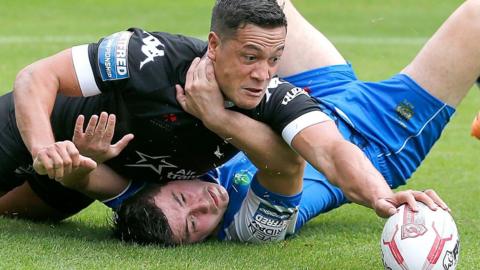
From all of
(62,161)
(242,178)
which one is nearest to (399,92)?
(242,178)

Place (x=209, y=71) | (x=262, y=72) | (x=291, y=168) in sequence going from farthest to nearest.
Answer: (x=291, y=168), (x=209, y=71), (x=262, y=72)

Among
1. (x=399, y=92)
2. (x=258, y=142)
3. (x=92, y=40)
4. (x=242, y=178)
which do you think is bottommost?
(x=92, y=40)

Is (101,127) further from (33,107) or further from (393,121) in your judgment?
(393,121)

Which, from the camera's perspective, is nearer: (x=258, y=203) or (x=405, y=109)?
(x=258, y=203)

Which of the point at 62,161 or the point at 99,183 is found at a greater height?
the point at 62,161

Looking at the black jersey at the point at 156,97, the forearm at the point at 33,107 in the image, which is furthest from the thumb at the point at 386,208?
the forearm at the point at 33,107

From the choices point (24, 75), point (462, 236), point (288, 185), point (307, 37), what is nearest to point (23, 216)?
point (24, 75)

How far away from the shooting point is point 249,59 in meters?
5.04

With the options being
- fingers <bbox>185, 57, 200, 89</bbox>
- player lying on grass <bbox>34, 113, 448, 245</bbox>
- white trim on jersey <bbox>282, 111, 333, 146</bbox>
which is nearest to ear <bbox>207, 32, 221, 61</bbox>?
fingers <bbox>185, 57, 200, 89</bbox>

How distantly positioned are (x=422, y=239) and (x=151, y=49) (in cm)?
170

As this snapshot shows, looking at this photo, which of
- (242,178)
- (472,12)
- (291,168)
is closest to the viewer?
(291,168)

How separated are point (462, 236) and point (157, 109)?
6.30ft

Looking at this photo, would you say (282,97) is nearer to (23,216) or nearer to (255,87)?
(255,87)

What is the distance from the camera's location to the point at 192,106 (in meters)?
5.28
